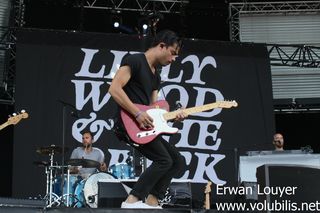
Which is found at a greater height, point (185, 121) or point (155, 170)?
point (185, 121)

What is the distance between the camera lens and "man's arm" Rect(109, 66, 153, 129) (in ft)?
13.9

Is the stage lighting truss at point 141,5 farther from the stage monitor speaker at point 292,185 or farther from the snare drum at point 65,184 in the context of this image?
the stage monitor speaker at point 292,185

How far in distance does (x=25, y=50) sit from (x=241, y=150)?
394cm

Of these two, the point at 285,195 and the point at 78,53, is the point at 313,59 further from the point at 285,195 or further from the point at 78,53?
the point at 285,195

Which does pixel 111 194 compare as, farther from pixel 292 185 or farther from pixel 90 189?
pixel 90 189

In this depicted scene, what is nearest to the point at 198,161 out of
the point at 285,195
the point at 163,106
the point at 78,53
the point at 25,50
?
the point at 78,53

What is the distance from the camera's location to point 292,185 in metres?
3.64

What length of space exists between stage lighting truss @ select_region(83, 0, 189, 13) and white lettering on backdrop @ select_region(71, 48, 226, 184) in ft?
5.17

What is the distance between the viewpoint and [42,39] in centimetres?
966

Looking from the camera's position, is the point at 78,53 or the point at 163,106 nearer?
the point at 163,106

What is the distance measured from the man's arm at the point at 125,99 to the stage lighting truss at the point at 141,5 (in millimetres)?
7050

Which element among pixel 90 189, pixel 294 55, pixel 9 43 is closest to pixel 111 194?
pixel 90 189

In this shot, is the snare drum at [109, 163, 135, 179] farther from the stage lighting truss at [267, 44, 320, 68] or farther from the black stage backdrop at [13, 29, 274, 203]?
the stage lighting truss at [267, 44, 320, 68]

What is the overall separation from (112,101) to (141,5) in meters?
2.72
